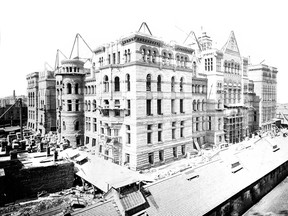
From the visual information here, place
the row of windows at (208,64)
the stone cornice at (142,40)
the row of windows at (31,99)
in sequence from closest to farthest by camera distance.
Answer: the stone cornice at (142,40), the row of windows at (208,64), the row of windows at (31,99)

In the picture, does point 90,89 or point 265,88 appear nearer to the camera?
point 90,89

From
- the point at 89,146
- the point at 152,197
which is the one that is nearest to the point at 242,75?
the point at 89,146

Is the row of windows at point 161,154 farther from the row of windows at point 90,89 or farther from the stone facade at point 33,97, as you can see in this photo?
the stone facade at point 33,97

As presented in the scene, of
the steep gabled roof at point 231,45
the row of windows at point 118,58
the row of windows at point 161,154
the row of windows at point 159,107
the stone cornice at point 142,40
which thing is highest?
the steep gabled roof at point 231,45

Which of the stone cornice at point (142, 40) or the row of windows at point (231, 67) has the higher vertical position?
the stone cornice at point (142, 40)

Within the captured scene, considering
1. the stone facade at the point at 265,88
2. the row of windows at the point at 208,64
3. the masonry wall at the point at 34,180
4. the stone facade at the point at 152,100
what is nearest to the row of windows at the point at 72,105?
the stone facade at the point at 152,100

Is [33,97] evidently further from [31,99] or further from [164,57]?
[164,57]

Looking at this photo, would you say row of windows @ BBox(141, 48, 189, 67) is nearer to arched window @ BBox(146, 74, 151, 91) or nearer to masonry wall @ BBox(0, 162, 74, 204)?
arched window @ BBox(146, 74, 151, 91)

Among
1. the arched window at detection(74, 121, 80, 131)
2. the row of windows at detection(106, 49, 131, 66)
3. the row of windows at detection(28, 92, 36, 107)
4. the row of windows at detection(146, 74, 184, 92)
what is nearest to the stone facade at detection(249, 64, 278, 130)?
the row of windows at detection(146, 74, 184, 92)

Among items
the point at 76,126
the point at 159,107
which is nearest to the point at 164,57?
the point at 159,107

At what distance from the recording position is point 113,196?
14.2 m

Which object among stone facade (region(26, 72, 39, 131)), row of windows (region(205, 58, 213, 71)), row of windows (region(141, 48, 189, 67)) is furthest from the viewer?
stone facade (region(26, 72, 39, 131))

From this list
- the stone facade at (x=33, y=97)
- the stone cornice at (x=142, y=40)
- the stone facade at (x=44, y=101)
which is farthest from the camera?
the stone facade at (x=33, y=97)

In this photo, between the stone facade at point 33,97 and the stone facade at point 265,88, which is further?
the stone facade at point 33,97
